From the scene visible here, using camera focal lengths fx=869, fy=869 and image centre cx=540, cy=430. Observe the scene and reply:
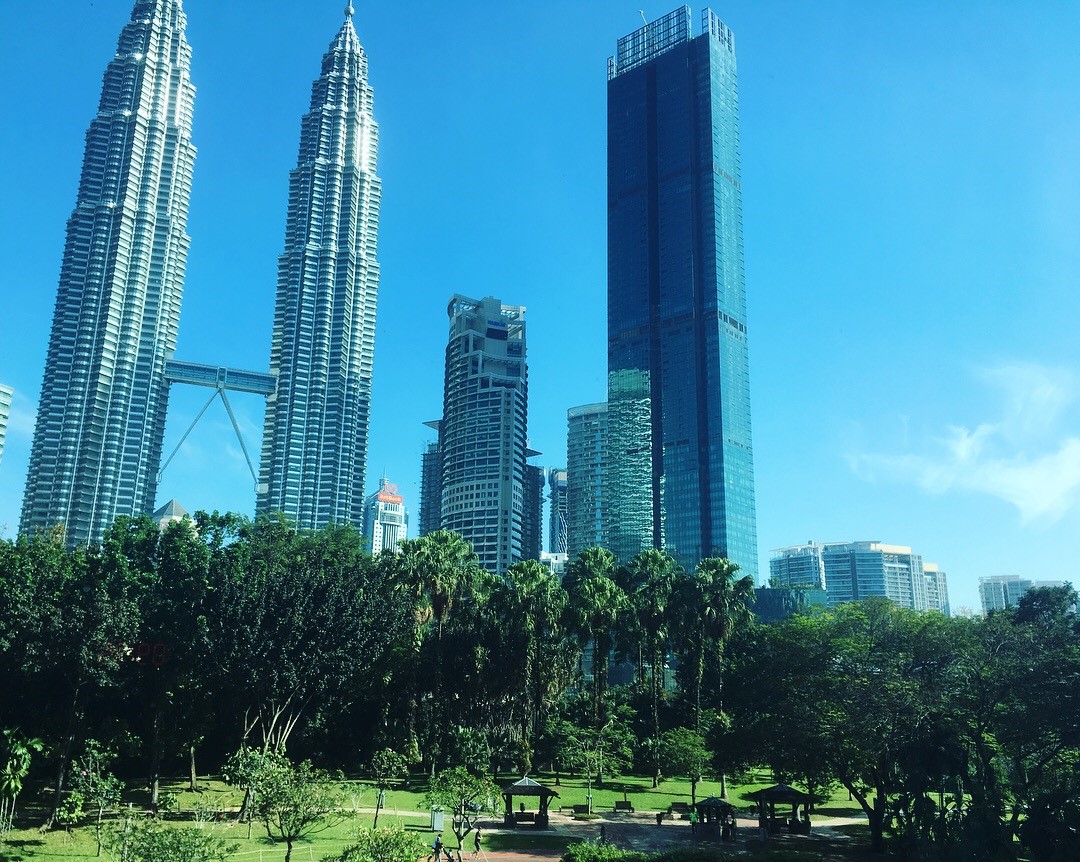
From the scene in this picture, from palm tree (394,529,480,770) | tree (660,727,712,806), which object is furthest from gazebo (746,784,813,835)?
palm tree (394,529,480,770)

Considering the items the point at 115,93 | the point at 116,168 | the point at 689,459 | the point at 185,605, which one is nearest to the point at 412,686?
the point at 185,605

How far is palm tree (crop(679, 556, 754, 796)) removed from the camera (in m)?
64.2

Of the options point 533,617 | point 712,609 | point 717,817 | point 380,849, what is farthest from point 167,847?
point 712,609

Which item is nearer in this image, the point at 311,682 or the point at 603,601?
the point at 311,682

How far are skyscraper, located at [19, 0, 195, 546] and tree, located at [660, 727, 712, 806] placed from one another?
156049 millimetres

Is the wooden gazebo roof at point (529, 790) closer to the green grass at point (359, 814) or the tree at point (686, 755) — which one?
the green grass at point (359, 814)

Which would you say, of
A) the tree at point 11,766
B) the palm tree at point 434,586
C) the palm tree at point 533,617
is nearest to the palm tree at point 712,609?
the palm tree at point 533,617

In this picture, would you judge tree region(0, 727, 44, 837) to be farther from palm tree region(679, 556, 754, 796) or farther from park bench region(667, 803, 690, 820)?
palm tree region(679, 556, 754, 796)

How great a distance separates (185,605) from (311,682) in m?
10.7

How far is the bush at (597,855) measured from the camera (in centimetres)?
3198

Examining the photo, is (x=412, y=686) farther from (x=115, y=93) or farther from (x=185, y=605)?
(x=115, y=93)

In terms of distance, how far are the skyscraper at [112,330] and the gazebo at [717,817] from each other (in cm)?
16310

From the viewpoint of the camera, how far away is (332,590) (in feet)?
166

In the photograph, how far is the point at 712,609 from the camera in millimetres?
64188
